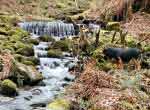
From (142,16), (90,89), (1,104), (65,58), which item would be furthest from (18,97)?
(142,16)

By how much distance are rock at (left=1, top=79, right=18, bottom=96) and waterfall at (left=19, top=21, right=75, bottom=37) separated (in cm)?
998

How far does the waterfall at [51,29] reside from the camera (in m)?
20.5

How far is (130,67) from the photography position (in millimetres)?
11375

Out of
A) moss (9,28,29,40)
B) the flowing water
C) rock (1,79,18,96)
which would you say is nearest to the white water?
the flowing water

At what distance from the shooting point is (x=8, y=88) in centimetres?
1038

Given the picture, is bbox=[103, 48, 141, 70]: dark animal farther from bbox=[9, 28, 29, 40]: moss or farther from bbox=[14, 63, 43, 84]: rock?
bbox=[9, 28, 29, 40]: moss

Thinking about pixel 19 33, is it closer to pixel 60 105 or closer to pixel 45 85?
pixel 45 85

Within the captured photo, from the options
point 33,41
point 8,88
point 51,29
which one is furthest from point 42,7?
point 8,88

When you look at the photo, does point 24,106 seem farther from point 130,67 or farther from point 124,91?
point 130,67

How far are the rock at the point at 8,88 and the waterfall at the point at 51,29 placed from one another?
998cm

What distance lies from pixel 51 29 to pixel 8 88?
34.5 ft

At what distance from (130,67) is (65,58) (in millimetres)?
3878

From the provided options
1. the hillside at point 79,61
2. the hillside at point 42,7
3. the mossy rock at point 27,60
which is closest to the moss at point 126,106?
the hillside at point 79,61

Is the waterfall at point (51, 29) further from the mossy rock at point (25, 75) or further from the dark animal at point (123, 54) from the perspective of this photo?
the mossy rock at point (25, 75)
